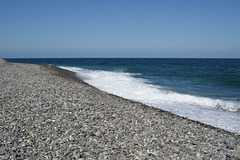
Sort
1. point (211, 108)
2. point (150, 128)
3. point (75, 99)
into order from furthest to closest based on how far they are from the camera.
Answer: point (211, 108) → point (75, 99) → point (150, 128)

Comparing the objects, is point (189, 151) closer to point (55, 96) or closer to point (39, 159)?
point (39, 159)

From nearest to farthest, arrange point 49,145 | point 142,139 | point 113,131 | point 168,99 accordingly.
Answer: point 49,145, point 142,139, point 113,131, point 168,99

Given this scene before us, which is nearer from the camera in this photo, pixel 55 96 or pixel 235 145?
pixel 235 145

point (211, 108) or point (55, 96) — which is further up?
point (55, 96)

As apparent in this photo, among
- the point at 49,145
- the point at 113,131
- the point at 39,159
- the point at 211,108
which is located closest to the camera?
the point at 39,159

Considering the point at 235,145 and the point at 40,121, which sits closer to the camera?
the point at 235,145

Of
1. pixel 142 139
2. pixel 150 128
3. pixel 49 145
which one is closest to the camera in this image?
pixel 49 145

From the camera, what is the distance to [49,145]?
493 cm

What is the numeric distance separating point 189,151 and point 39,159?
150 inches

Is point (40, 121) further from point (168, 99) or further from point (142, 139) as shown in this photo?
point (168, 99)

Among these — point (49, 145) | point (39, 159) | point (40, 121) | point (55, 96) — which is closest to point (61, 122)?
point (40, 121)

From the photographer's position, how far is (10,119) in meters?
6.38

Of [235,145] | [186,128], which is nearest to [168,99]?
[186,128]

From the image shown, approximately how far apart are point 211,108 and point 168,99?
2792 mm
